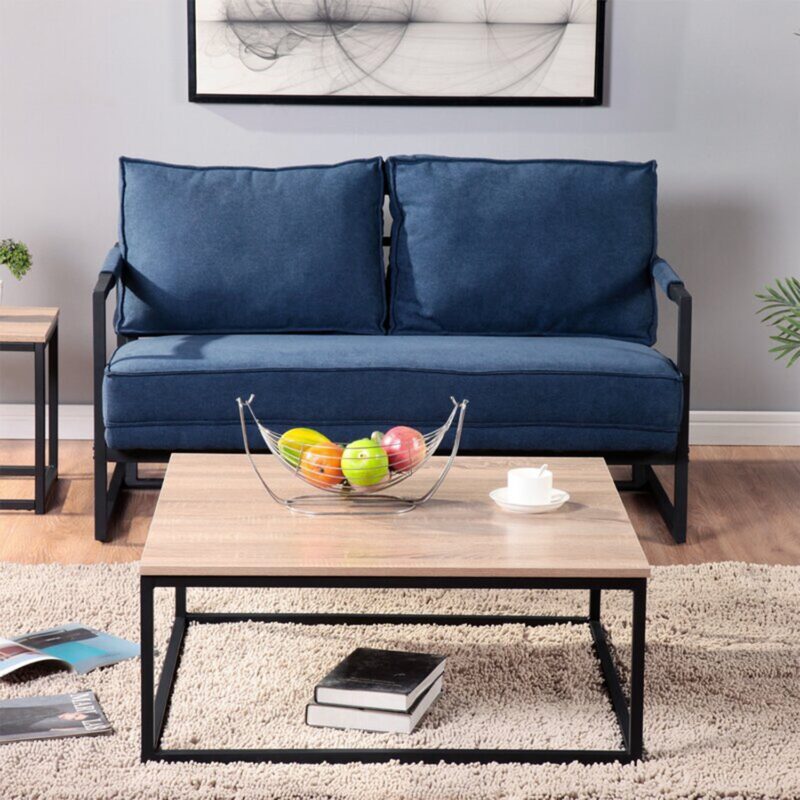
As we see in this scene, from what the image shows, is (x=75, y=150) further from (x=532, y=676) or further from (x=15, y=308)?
(x=532, y=676)

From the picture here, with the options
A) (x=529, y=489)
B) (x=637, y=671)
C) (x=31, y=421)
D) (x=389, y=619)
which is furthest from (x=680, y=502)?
(x=31, y=421)

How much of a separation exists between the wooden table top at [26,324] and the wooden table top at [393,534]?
1.05m

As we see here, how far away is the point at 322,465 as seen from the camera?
212 centimetres

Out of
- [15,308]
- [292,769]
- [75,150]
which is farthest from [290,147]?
[292,769]

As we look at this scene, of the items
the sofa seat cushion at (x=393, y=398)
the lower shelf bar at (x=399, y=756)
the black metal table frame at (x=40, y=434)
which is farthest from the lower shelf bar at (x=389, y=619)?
the black metal table frame at (x=40, y=434)

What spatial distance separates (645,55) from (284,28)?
1136 millimetres

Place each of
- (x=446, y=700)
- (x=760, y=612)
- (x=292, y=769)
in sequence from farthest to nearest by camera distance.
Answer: (x=760, y=612) < (x=446, y=700) < (x=292, y=769)

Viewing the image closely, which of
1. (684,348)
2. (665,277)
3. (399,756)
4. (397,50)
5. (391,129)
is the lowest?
(399,756)

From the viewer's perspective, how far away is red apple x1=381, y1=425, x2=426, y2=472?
2.11 meters

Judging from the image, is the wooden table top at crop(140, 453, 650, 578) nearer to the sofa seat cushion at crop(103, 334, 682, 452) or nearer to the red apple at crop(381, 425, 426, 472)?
the red apple at crop(381, 425, 426, 472)

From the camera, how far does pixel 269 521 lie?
6.78 ft

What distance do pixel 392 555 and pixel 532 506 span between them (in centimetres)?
32

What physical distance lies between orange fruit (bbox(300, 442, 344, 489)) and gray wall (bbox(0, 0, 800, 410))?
1966 mm

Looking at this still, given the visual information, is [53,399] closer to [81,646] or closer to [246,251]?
[246,251]
